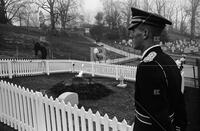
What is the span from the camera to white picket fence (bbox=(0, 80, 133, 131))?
420 centimetres

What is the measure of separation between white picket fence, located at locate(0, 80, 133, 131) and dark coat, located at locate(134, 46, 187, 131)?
6.60 ft

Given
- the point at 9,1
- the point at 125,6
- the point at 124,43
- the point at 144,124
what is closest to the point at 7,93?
the point at 144,124

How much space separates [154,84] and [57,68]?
14245 mm

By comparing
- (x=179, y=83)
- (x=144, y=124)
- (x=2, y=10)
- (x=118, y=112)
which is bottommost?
(x=118, y=112)

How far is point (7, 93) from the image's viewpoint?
18.4 feet

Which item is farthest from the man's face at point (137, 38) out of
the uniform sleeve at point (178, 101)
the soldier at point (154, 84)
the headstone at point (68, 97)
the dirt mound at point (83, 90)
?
the dirt mound at point (83, 90)

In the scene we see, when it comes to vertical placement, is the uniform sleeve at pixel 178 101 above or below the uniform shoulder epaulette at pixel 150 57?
below

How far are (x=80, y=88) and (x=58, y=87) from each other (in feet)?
3.93

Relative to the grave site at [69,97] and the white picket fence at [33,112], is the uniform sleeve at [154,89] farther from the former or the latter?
the white picket fence at [33,112]

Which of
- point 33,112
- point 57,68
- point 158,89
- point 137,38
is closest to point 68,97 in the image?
point 33,112

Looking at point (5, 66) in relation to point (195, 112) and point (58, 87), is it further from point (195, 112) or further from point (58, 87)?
point (195, 112)

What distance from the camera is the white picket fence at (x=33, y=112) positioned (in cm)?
420

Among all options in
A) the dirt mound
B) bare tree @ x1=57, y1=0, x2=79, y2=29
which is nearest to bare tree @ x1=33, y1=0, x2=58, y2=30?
bare tree @ x1=57, y1=0, x2=79, y2=29

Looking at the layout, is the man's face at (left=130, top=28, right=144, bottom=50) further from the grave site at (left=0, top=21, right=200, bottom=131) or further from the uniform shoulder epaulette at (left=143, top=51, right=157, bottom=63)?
the grave site at (left=0, top=21, right=200, bottom=131)
